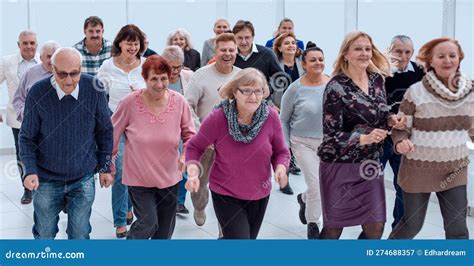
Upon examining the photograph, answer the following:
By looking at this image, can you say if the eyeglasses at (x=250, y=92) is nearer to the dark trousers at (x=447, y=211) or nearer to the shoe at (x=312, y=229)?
the dark trousers at (x=447, y=211)

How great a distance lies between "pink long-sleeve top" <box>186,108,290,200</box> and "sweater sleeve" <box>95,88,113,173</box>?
461 millimetres

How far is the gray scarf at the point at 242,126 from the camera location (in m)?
3.09

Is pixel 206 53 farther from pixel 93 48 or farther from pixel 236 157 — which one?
pixel 236 157

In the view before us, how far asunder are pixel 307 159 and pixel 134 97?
129 cm

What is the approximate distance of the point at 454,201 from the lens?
3289 mm

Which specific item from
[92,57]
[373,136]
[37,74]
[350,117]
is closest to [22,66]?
[92,57]

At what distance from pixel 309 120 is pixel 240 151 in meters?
1.20

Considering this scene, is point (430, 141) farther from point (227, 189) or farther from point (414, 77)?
point (227, 189)

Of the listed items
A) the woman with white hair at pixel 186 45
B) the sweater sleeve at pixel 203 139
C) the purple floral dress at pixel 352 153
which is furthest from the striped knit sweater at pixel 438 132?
the woman with white hair at pixel 186 45

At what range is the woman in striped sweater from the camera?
10.7 feet

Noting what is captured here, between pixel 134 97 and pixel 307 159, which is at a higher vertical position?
pixel 134 97

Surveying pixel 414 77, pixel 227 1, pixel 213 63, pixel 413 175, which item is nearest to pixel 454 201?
pixel 413 175

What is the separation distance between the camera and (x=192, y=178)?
3049 mm
